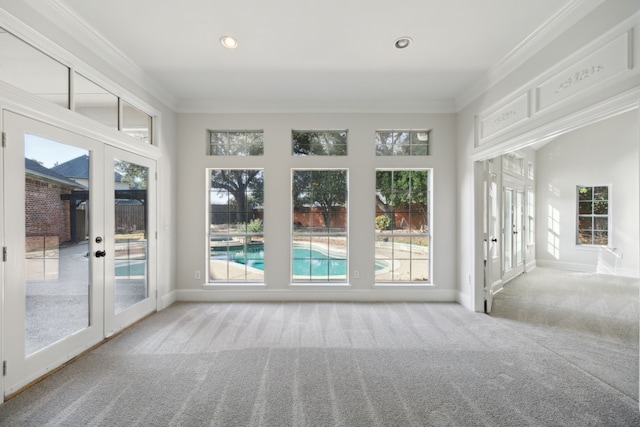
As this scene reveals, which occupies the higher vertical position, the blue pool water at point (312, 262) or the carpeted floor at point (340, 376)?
the blue pool water at point (312, 262)

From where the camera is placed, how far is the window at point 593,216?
6.31 m

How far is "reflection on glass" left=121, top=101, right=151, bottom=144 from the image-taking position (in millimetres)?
3086

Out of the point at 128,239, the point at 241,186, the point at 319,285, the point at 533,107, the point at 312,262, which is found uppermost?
the point at 533,107

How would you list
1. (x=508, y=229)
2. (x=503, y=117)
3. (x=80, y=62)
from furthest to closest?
(x=508, y=229)
(x=503, y=117)
(x=80, y=62)

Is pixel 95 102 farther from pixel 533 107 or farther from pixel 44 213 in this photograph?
pixel 533 107

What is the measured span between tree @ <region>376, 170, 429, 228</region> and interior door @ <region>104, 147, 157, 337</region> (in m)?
3.10

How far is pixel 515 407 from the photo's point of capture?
1843mm

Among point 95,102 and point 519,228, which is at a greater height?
point 95,102

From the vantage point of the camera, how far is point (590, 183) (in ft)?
21.1

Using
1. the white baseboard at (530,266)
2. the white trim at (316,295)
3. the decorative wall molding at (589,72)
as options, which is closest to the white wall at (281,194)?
the white trim at (316,295)

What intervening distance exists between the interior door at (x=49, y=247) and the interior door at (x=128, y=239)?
125mm

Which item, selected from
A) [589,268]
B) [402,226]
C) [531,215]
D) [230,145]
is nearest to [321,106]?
[230,145]

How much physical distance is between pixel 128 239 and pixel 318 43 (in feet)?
9.65

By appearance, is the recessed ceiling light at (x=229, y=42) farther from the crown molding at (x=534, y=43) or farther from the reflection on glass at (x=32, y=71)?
the crown molding at (x=534, y=43)
